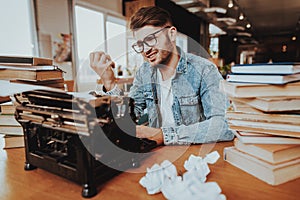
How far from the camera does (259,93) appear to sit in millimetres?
532

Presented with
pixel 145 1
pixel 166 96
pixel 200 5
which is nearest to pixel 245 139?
pixel 166 96

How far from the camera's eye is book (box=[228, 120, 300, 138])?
53 cm

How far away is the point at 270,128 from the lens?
55 cm

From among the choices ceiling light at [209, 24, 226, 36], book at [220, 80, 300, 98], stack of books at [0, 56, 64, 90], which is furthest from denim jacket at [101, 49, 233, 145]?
ceiling light at [209, 24, 226, 36]

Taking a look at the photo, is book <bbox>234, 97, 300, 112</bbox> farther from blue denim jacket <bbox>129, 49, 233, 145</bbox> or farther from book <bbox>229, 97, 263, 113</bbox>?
blue denim jacket <bbox>129, 49, 233, 145</bbox>

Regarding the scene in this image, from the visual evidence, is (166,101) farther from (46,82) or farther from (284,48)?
(284,48)

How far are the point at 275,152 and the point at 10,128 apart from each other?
0.76 metres

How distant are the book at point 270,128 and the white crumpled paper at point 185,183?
0.34 ft

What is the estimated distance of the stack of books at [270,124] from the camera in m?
0.52

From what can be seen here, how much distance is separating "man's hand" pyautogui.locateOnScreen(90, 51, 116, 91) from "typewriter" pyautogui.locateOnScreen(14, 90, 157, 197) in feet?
0.71

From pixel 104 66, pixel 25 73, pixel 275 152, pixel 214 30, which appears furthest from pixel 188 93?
pixel 214 30

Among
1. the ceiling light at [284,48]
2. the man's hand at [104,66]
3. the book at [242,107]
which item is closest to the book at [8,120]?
the man's hand at [104,66]

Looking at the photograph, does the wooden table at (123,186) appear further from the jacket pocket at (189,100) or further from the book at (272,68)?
the jacket pocket at (189,100)

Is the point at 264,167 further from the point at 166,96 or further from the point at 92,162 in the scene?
the point at 166,96
